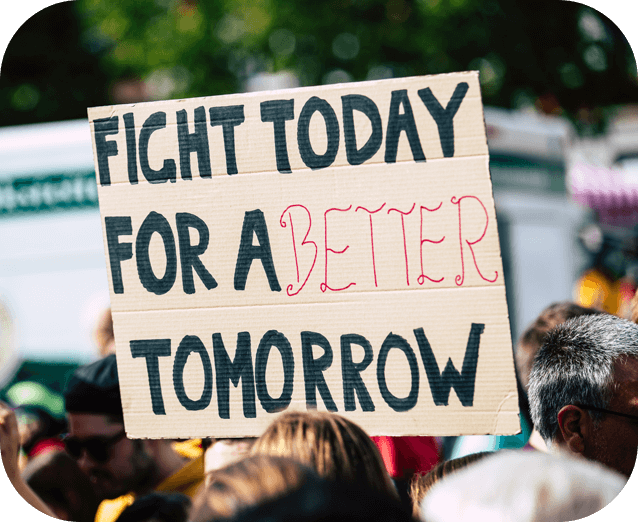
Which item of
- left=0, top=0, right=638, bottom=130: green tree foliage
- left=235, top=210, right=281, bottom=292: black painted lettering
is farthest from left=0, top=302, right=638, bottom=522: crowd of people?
left=0, top=0, right=638, bottom=130: green tree foliage

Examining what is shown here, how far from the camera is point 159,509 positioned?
1614 millimetres

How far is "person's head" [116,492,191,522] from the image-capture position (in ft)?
5.22

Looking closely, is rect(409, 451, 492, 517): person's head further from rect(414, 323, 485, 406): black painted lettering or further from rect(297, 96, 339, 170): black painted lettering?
rect(297, 96, 339, 170): black painted lettering

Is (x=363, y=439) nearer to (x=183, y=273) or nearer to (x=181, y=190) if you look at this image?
(x=183, y=273)

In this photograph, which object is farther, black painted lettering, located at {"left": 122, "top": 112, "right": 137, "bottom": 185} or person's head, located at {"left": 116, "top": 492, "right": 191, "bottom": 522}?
black painted lettering, located at {"left": 122, "top": 112, "right": 137, "bottom": 185}

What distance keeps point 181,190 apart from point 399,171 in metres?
0.61

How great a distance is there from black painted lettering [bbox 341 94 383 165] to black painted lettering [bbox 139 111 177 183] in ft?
1.63

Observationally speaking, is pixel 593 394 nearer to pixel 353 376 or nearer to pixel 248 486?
pixel 353 376

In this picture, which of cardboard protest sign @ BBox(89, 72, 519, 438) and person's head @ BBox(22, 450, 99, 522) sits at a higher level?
cardboard protest sign @ BBox(89, 72, 519, 438)

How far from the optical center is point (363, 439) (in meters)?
1.43

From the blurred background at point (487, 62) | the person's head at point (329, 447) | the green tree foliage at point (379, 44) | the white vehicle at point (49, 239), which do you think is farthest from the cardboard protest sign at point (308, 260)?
the green tree foliage at point (379, 44)

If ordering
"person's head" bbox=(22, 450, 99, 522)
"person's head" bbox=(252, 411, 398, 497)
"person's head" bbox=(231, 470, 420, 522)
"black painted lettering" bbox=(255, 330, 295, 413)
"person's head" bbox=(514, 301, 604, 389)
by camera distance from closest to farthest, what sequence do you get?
"person's head" bbox=(231, 470, 420, 522), "person's head" bbox=(252, 411, 398, 497), "black painted lettering" bbox=(255, 330, 295, 413), "person's head" bbox=(22, 450, 99, 522), "person's head" bbox=(514, 301, 604, 389)

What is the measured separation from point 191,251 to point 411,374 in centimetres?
69

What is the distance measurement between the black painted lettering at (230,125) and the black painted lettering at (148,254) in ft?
0.80
